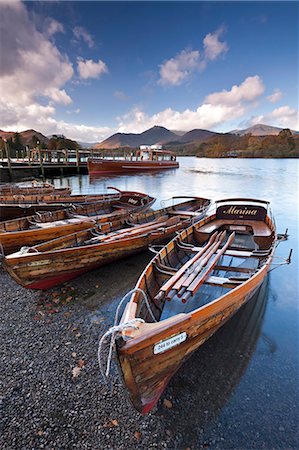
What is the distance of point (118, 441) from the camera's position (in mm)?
2928

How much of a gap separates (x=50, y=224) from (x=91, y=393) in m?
5.83

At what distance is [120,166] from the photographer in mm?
38812

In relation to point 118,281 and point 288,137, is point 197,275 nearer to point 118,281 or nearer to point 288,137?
point 118,281

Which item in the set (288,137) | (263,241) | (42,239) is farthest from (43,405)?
(288,137)

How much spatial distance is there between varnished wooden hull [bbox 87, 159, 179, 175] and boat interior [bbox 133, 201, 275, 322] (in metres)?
30.1

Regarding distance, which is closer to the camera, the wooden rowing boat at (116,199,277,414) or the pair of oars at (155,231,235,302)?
the wooden rowing boat at (116,199,277,414)

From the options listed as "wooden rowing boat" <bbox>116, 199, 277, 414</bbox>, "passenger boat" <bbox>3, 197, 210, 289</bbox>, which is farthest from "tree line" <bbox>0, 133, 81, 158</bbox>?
"wooden rowing boat" <bbox>116, 199, 277, 414</bbox>

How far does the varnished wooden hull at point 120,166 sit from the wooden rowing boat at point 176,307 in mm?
30900

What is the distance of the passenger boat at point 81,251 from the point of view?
17.2 feet

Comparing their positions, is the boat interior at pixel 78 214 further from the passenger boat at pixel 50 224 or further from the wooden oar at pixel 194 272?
the wooden oar at pixel 194 272

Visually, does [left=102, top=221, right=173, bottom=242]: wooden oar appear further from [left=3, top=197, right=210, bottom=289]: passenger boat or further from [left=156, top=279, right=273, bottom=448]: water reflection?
[left=156, top=279, right=273, bottom=448]: water reflection

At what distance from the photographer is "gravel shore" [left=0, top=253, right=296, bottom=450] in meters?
2.99

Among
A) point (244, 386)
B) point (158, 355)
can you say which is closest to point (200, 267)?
point (244, 386)

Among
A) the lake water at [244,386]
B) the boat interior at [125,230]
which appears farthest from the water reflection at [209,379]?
the boat interior at [125,230]
